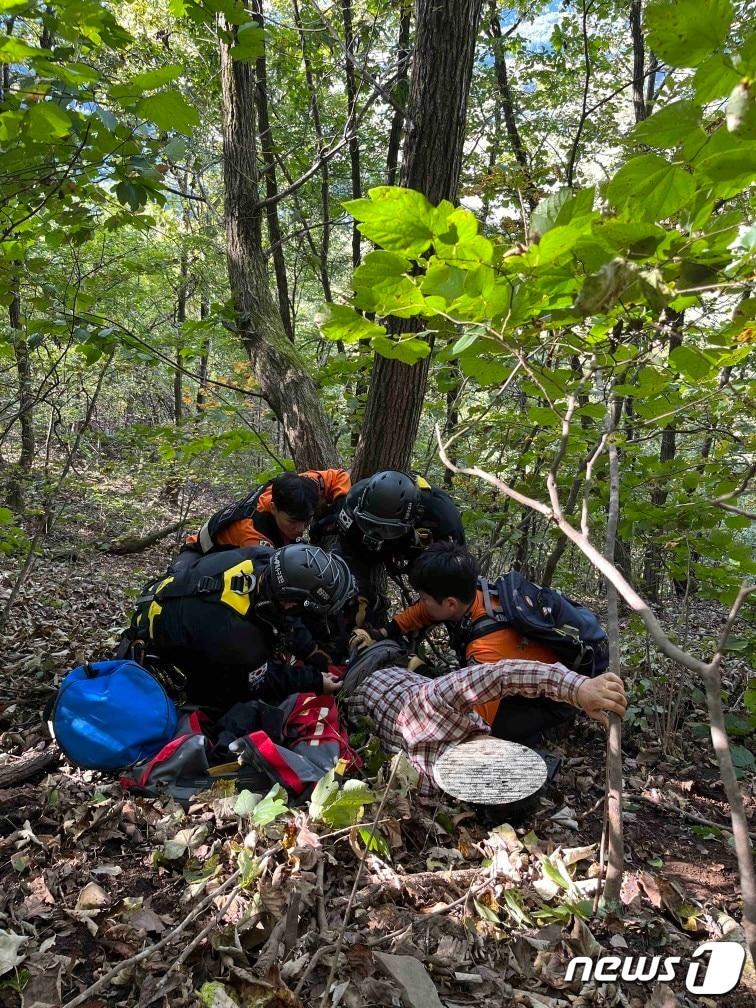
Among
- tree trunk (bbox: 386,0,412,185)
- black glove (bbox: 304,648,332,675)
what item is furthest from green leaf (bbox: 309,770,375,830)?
tree trunk (bbox: 386,0,412,185)

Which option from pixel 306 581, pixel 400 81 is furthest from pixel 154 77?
pixel 400 81

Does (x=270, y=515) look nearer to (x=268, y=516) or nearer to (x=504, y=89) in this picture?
(x=268, y=516)

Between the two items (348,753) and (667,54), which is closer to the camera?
(667,54)

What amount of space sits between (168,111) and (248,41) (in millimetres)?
941

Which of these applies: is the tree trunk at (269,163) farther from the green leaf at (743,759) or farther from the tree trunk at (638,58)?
the green leaf at (743,759)

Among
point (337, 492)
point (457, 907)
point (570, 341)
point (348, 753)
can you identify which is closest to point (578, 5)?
point (337, 492)

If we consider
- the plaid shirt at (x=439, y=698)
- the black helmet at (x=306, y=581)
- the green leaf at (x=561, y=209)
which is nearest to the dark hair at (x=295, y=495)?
the black helmet at (x=306, y=581)

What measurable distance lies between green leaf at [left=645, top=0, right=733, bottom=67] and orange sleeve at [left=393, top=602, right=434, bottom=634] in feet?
11.9

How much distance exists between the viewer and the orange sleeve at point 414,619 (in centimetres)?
436

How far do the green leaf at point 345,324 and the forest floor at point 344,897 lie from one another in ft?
6.09

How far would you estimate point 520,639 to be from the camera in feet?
11.5

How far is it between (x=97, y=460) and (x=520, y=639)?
12106mm

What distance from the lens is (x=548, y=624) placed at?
134 inches

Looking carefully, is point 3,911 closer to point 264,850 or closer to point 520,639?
point 264,850
